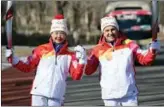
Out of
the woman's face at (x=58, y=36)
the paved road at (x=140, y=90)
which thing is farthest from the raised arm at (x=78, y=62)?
the paved road at (x=140, y=90)

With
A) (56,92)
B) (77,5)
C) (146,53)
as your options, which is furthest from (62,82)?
(77,5)

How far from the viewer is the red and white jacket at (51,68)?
4.64 meters

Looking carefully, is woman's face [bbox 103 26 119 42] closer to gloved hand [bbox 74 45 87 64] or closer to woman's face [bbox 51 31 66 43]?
gloved hand [bbox 74 45 87 64]

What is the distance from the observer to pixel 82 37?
48.4 feet

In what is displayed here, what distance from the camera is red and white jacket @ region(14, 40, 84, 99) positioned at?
4.64 meters

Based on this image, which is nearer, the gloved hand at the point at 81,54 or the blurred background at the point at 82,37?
the gloved hand at the point at 81,54

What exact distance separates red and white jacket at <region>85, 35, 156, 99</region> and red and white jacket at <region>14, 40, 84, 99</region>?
7.6 inches

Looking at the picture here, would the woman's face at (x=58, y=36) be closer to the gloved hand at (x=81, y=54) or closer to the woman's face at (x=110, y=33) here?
the gloved hand at (x=81, y=54)

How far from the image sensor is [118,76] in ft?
14.9

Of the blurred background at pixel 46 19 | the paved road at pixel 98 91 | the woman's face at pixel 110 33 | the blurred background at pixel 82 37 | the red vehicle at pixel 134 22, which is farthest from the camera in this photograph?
the blurred background at pixel 46 19

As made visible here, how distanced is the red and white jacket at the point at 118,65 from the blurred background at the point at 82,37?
3.65 feet

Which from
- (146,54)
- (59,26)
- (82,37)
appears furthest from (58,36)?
(82,37)

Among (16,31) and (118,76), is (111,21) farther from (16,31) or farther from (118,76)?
(16,31)

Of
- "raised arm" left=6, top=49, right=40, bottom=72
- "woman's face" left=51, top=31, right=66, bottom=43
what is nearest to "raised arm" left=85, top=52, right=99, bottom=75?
"woman's face" left=51, top=31, right=66, bottom=43
